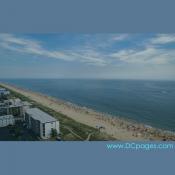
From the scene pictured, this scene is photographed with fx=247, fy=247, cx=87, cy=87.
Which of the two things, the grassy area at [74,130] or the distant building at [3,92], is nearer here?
the grassy area at [74,130]

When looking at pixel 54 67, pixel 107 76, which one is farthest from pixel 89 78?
pixel 54 67

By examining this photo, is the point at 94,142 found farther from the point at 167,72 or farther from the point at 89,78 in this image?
the point at 167,72

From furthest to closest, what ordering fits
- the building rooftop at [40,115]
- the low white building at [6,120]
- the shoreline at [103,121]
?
the low white building at [6,120]
the building rooftop at [40,115]
the shoreline at [103,121]

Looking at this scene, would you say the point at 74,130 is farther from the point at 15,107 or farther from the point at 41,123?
the point at 15,107

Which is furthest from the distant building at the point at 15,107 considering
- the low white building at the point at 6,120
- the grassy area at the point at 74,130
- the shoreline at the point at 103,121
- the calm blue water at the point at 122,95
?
the grassy area at the point at 74,130

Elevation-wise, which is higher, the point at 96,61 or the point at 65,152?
the point at 96,61

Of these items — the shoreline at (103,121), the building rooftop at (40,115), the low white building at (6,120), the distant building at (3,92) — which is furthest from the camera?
the distant building at (3,92)

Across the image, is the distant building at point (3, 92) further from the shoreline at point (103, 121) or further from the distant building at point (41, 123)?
the distant building at point (41, 123)

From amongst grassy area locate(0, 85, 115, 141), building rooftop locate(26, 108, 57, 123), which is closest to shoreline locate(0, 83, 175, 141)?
grassy area locate(0, 85, 115, 141)
